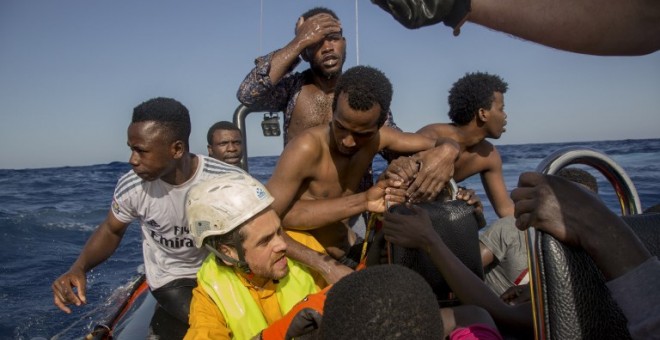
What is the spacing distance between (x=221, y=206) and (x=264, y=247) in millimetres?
257

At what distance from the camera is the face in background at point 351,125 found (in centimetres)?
273

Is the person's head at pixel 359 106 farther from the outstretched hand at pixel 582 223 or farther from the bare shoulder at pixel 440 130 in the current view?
the outstretched hand at pixel 582 223

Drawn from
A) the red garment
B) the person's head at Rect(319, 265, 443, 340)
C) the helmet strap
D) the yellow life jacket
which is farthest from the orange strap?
the person's head at Rect(319, 265, 443, 340)

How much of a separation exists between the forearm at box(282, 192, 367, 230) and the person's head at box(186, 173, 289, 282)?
0.57 metres

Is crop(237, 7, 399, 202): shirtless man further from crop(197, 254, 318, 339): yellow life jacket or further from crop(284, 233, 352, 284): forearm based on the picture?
crop(197, 254, 318, 339): yellow life jacket

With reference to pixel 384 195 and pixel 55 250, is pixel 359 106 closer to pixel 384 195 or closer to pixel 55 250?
pixel 384 195

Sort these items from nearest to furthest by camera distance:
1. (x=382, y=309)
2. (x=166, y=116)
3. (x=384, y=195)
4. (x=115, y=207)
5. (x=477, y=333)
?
(x=382, y=309), (x=477, y=333), (x=384, y=195), (x=166, y=116), (x=115, y=207)

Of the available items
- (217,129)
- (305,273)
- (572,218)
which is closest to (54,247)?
(217,129)

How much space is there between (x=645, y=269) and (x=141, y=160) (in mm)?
2478

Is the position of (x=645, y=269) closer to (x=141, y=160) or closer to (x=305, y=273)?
(x=305, y=273)

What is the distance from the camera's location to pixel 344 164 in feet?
10.2

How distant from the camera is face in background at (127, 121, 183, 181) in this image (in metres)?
2.94

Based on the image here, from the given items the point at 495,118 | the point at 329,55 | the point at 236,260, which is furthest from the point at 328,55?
the point at 236,260

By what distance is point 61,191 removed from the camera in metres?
20.4
